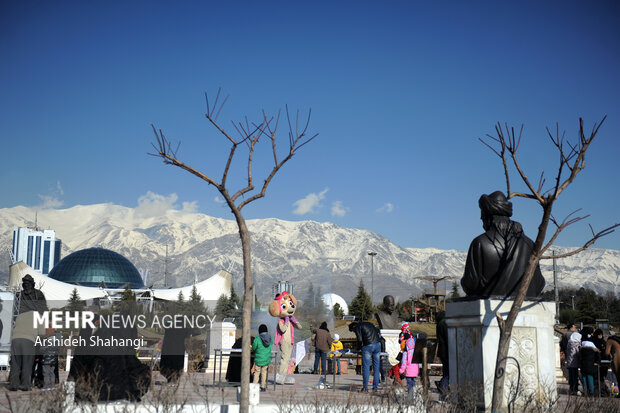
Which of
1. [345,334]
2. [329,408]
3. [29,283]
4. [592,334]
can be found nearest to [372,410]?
[329,408]

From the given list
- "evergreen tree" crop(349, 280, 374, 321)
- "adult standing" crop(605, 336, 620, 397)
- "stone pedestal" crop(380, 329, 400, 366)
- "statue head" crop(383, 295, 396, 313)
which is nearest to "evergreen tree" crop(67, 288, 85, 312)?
"evergreen tree" crop(349, 280, 374, 321)

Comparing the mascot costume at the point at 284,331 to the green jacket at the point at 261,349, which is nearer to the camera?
the green jacket at the point at 261,349

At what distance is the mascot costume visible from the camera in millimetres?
13055

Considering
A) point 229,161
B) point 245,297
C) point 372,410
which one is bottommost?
point 372,410

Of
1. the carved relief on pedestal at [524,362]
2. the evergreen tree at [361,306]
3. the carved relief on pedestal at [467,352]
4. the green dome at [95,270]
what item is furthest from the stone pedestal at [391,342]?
the green dome at [95,270]

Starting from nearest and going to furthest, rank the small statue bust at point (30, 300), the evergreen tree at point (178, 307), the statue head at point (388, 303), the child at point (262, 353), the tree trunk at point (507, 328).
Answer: the tree trunk at point (507, 328)
the small statue bust at point (30, 300)
the child at point (262, 353)
the statue head at point (388, 303)
the evergreen tree at point (178, 307)

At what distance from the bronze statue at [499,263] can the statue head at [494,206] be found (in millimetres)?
137

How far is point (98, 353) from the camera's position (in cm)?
831

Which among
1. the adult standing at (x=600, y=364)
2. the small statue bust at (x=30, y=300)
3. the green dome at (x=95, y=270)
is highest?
the green dome at (x=95, y=270)

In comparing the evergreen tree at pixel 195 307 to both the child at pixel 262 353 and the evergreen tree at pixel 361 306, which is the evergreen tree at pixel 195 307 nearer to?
the child at pixel 262 353

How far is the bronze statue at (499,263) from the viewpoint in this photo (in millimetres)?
7910

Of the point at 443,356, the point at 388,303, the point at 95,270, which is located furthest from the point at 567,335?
the point at 95,270

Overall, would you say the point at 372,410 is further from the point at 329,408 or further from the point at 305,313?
the point at 305,313

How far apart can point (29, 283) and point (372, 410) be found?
6.88 m
